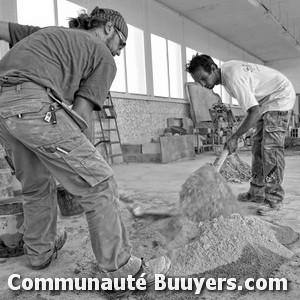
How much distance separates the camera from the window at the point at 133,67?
8188mm

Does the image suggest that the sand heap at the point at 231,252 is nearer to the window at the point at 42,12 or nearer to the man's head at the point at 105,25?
the man's head at the point at 105,25

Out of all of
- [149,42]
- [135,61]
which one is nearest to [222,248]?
[135,61]

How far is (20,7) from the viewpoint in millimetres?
5969

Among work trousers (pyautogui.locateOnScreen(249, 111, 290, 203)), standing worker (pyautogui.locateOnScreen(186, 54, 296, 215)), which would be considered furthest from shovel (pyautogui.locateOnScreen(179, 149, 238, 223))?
work trousers (pyautogui.locateOnScreen(249, 111, 290, 203))

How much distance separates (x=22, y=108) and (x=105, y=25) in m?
0.61

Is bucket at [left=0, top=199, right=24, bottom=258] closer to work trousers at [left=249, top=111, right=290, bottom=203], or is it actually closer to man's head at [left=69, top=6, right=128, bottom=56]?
man's head at [left=69, top=6, right=128, bottom=56]

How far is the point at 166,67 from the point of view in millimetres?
10172

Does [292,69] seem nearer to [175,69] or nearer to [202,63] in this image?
[175,69]

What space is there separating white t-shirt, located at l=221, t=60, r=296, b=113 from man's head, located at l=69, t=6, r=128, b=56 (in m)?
1.28

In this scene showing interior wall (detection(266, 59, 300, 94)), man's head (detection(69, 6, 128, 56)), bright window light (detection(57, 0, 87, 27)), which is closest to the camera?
man's head (detection(69, 6, 128, 56))

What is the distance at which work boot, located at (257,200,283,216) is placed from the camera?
2.79 metres

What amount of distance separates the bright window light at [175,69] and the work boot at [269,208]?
7.91 metres

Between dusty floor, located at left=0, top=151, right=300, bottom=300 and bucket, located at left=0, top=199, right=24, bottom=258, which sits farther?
bucket, located at left=0, top=199, right=24, bottom=258

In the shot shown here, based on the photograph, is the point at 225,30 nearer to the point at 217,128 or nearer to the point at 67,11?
the point at 217,128
